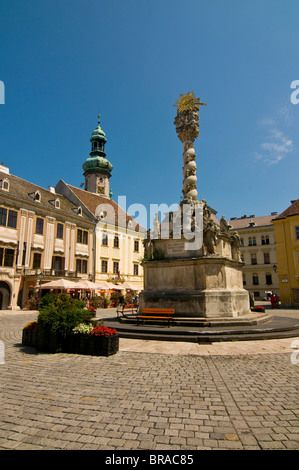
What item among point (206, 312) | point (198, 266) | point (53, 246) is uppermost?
point (53, 246)

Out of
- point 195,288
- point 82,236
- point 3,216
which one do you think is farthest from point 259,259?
point 195,288

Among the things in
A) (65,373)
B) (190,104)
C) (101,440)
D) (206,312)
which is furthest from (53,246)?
(101,440)

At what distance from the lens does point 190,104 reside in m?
16.6

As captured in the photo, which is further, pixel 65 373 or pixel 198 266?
pixel 198 266

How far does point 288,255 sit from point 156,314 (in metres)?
29.9

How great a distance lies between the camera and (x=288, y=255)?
36.0m

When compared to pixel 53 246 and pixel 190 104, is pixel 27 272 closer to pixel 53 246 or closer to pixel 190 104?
pixel 53 246

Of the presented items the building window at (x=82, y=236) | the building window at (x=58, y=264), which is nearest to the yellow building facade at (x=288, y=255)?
the building window at (x=82, y=236)

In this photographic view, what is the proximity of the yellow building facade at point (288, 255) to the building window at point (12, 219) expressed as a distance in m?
32.8

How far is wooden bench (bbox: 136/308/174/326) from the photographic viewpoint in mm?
11141

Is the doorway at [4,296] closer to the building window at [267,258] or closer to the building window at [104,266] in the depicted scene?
the building window at [104,266]

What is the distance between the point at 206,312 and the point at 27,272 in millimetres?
25375

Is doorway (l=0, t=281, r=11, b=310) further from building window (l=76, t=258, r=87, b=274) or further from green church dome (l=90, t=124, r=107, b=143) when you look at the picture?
green church dome (l=90, t=124, r=107, b=143)
